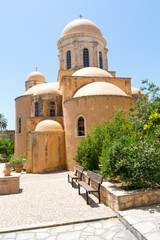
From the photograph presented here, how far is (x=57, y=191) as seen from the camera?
6863mm

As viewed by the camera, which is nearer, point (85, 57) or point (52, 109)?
point (52, 109)

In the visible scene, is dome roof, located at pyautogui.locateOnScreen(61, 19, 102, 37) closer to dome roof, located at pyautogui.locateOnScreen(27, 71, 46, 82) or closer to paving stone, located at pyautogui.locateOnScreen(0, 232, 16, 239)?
dome roof, located at pyautogui.locateOnScreen(27, 71, 46, 82)

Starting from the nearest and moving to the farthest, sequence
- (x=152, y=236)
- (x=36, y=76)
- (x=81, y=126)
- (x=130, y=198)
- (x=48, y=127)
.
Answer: (x=152, y=236)
(x=130, y=198)
(x=81, y=126)
(x=48, y=127)
(x=36, y=76)

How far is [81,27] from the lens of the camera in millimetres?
18484

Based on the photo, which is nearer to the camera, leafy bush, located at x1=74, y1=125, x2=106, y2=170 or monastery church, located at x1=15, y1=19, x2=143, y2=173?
leafy bush, located at x1=74, y1=125, x2=106, y2=170

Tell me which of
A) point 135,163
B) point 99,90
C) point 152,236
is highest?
point 99,90

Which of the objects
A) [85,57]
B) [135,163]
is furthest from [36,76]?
[135,163]

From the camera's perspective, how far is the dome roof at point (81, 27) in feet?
60.6


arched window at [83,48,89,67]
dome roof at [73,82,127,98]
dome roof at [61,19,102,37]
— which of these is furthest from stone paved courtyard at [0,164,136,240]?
dome roof at [61,19,102,37]

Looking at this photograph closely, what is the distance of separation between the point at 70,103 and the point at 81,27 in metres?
10.6

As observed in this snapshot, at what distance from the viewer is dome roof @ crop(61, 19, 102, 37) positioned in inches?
727

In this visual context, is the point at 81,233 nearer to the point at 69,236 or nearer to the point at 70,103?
the point at 69,236

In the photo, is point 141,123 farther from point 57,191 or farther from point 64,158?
point 64,158

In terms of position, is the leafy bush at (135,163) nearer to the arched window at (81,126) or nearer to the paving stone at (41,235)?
the paving stone at (41,235)
